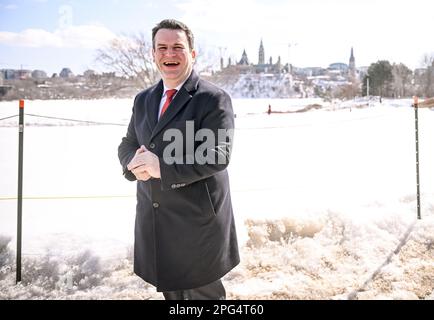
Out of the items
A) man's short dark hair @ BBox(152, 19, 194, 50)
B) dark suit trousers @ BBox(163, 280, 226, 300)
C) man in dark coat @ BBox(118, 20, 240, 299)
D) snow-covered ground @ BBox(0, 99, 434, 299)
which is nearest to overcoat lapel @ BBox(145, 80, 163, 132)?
man in dark coat @ BBox(118, 20, 240, 299)

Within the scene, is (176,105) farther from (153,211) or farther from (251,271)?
(251,271)

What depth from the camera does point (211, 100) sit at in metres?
1.67

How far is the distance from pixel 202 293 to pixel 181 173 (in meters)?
0.66

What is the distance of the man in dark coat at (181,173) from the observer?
164cm

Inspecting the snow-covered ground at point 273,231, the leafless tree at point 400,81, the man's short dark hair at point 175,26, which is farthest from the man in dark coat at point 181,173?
the leafless tree at point 400,81

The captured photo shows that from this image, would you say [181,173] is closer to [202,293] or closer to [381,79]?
[202,293]

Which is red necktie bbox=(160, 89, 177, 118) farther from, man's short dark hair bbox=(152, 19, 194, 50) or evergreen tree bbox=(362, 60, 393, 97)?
evergreen tree bbox=(362, 60, 393, 97)

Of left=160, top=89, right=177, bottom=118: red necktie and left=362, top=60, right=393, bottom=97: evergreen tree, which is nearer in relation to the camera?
left=160, top=89, right=177, bottom=118: red necktie

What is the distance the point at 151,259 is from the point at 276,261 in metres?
1.65

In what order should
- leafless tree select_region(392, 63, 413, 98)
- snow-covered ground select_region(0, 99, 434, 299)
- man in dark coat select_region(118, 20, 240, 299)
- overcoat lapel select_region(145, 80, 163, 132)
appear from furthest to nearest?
leafless tree select_region(392, 63, 413, 98) < snow-covered ground select_region(0, 99, 434, 299) < overcoat lapel select_region(145, 80, 163, 132) < man in dark coat select_region(118, 20, 240, 299)

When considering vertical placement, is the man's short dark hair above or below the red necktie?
above

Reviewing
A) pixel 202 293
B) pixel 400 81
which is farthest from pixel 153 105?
pixel 400 81

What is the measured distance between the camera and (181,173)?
1.60 m

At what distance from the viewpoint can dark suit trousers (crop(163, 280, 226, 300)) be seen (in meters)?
1.85
